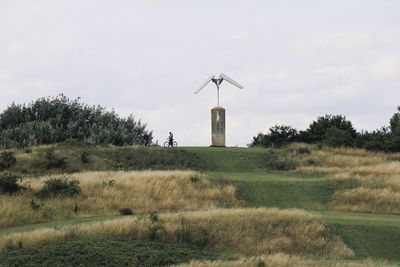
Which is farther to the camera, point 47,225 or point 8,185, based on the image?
point 8,185

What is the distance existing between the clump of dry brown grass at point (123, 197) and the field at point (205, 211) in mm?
47

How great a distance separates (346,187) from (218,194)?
638 centimetres

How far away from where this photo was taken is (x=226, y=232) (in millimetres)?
23000

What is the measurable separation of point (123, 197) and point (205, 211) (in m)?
5.83

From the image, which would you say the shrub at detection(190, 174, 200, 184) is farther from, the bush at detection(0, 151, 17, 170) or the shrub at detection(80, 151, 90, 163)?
the bush at detection(0, 151, 17, 170)

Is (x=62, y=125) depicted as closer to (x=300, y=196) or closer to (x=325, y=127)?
(x=325, y=127)

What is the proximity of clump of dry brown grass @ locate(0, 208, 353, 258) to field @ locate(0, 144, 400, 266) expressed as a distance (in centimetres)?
4

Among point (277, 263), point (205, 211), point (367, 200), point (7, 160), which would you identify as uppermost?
point (7, 160)

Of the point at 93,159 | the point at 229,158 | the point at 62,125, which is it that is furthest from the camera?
the point at 62,125

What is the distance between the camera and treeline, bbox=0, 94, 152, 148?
210 feet

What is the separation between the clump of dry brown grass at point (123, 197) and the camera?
27750 mm

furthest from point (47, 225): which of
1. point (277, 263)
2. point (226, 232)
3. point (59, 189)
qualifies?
point (277, 263)

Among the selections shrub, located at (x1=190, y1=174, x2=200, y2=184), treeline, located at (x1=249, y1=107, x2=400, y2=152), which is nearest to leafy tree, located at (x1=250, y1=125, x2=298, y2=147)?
treeline, located at (x1=249, y1=107, x2=400, y2=152)

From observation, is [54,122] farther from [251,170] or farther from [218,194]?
[218,194]
